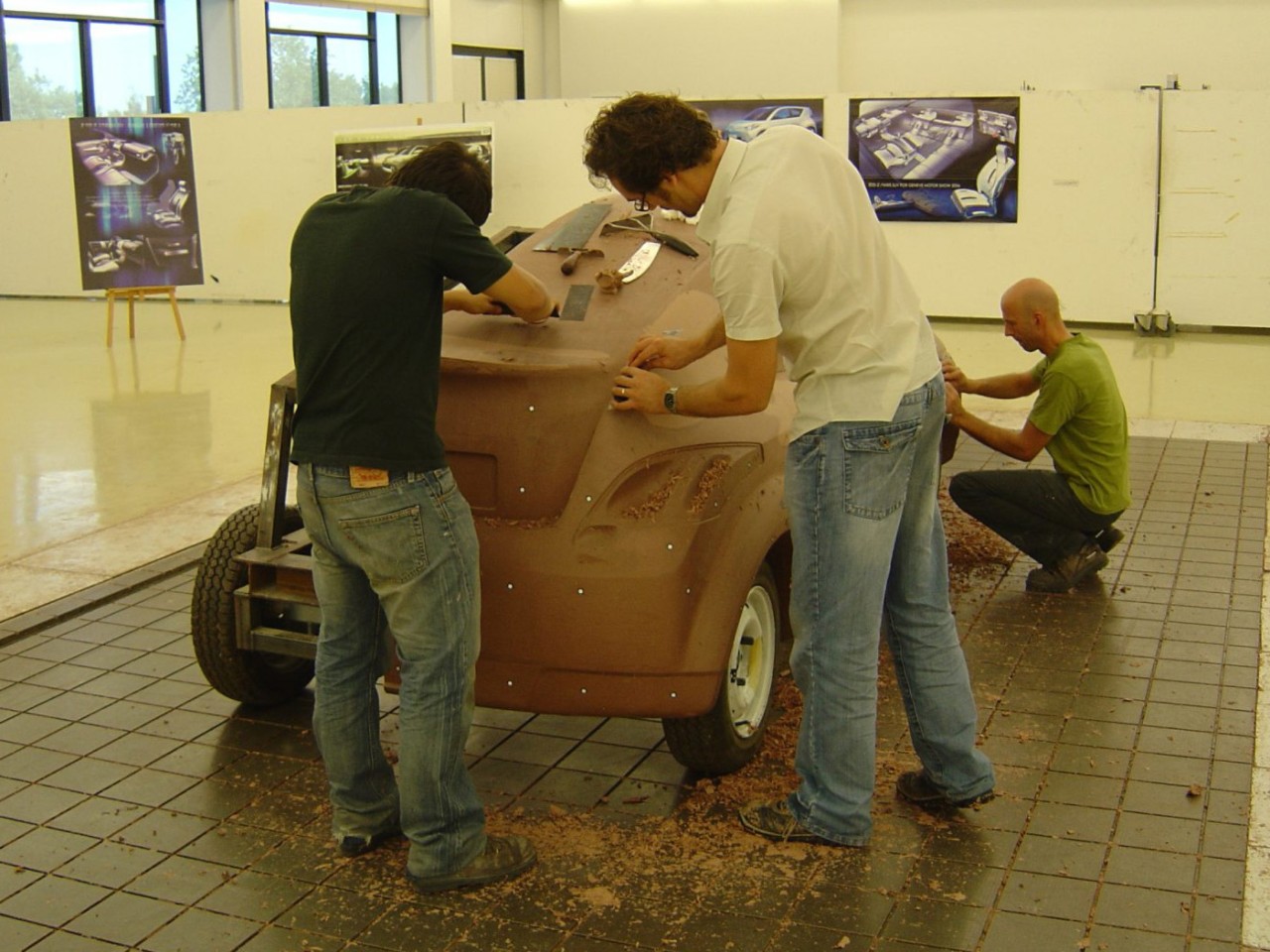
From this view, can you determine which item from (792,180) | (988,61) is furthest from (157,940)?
(988,61)

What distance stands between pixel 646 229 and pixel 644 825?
1.78 metres

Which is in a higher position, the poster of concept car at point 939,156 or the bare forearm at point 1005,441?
the poster of concept car at point 939,156

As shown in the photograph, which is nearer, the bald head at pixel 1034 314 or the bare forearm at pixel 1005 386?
the bald head at pixel 1034 314

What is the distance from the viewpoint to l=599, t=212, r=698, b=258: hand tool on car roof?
431cm

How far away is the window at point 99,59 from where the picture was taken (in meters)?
21.0

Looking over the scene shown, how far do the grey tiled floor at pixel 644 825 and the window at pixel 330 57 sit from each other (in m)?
20.2

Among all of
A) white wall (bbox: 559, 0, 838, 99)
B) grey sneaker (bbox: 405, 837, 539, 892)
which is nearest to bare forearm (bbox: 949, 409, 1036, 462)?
grey sneaker (bbox: 405, 837, 539, 892)

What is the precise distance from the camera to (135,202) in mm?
15117

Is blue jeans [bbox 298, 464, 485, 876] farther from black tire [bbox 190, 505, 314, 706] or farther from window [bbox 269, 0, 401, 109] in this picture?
window [bbox 269, 0, 401, 109]

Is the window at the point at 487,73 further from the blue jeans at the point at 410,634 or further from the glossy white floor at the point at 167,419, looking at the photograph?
the blue jeans at the point at 410,634

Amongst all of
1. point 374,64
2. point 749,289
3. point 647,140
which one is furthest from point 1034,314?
point 374,64

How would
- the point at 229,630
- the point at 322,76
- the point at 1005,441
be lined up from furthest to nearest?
the point at 322,76 < the point at 1005,441 < the point at 229,630

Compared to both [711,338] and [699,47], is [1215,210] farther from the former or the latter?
[699,47]

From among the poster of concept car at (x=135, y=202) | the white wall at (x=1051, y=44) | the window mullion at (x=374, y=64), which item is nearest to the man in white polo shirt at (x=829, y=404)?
the poster of concept car at (x=135, y=202)
